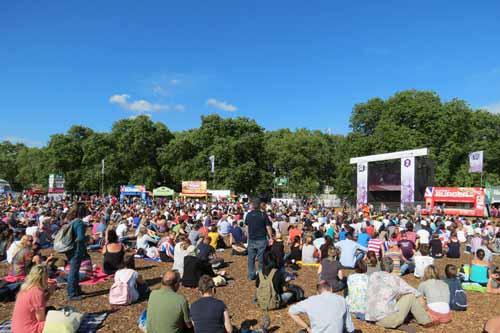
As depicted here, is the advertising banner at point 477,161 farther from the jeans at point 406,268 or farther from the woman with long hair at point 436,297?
the woman with long hair at point 436,297

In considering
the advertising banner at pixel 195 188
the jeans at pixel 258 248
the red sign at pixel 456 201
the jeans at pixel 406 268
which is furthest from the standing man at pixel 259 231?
the advertising banner at pixel 195 188

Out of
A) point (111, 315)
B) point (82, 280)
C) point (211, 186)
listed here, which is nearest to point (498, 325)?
point (111, 315)

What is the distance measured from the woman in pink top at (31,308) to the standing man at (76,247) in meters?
2.21

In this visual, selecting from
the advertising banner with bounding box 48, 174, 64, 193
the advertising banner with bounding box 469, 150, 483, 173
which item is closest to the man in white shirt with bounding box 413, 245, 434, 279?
the advertising banner with bounding box 469, 150, 483, 173

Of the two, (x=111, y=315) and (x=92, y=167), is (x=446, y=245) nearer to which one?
(x=111, y=315)

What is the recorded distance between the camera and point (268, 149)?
195 ft

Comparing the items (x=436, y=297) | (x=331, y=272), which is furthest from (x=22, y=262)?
(x=436, y=297)

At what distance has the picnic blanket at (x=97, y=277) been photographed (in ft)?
26.4

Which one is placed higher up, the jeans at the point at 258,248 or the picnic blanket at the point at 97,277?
the jeans at the point at 258,248

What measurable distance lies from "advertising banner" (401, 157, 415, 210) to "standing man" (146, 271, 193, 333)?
32358 mm

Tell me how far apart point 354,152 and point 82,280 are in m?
40.7

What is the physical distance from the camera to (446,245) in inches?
529

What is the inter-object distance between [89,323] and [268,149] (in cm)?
5442

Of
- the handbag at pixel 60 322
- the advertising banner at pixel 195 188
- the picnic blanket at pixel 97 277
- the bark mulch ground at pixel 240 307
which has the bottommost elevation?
the bark mulch ground at pixel 240 307
